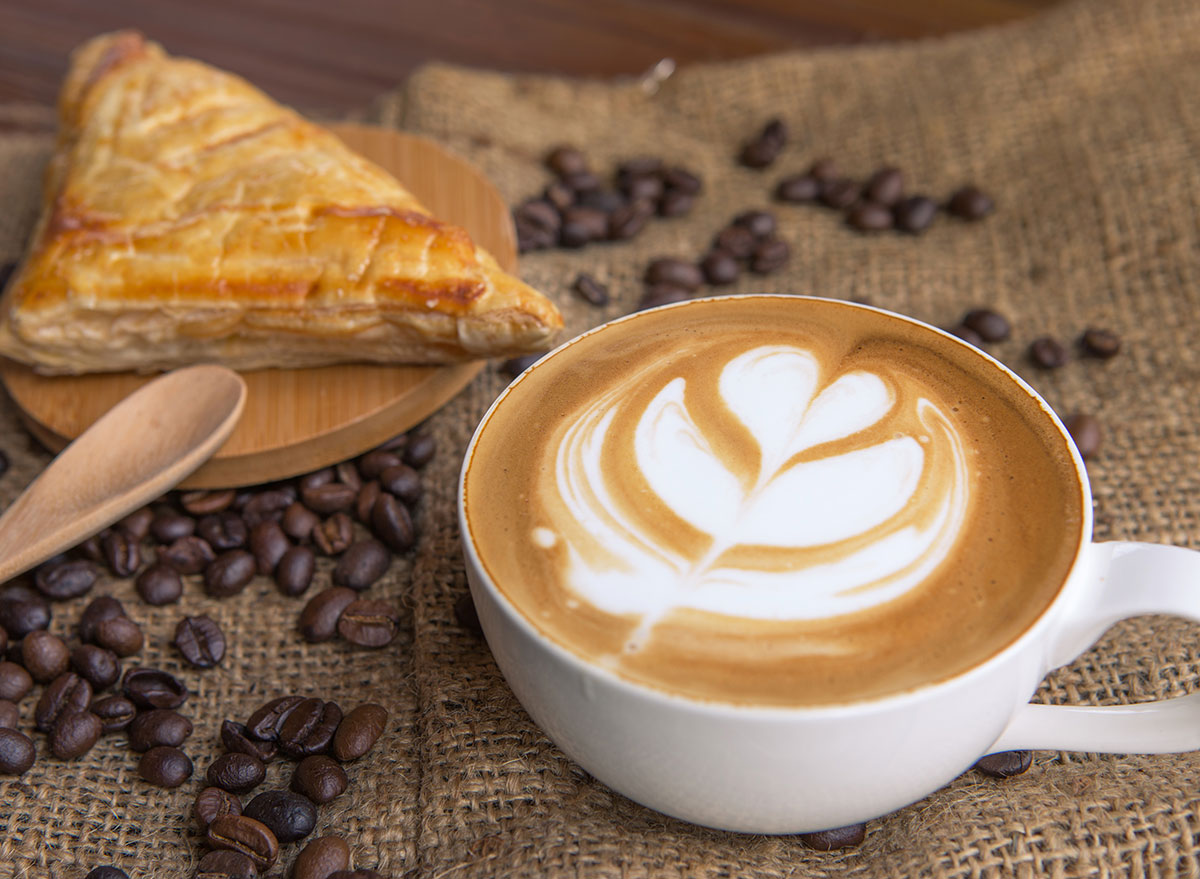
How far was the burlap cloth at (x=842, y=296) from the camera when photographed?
1184 mm

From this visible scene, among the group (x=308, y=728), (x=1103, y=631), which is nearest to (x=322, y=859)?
(x=308, y=728)

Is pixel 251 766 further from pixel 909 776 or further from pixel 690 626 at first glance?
pixel 909 776

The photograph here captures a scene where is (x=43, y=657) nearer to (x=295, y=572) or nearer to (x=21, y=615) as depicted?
(x=21, y=615)

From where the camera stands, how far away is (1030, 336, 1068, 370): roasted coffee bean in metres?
1.84

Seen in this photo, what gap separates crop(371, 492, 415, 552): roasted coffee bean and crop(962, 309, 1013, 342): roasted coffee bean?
104cm

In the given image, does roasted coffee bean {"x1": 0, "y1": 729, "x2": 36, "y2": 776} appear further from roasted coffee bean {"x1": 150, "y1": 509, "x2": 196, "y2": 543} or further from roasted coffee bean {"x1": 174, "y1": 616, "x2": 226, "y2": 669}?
roasted coffee bean {"x1": 150, "y1": 509, "x2": 196, "y2": 543}

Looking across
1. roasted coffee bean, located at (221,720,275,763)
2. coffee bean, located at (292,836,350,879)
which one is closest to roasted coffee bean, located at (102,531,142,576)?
roasted coffee bean, located at (221,720,275,763)

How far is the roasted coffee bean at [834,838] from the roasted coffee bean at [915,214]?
1.33 metres

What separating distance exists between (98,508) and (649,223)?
1.24m

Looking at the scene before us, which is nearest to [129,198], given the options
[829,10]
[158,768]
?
[158,768]

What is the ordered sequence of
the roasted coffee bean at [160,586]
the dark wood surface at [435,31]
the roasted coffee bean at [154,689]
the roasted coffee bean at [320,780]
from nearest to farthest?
the roasted coffee bean at [320,780] → the roasted coffee bean at [154,689] → the roasted coffee bean at [160,586] → the dark wood surface at [435,31]

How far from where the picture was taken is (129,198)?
5.73 feet

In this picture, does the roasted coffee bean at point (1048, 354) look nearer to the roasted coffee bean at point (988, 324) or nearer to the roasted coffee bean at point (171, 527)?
the roasted coffee bean at point (988, 324)

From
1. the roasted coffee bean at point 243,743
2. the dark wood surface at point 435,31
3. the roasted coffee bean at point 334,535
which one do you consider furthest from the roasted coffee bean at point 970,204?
the roasted coffee bean at point 243,743
